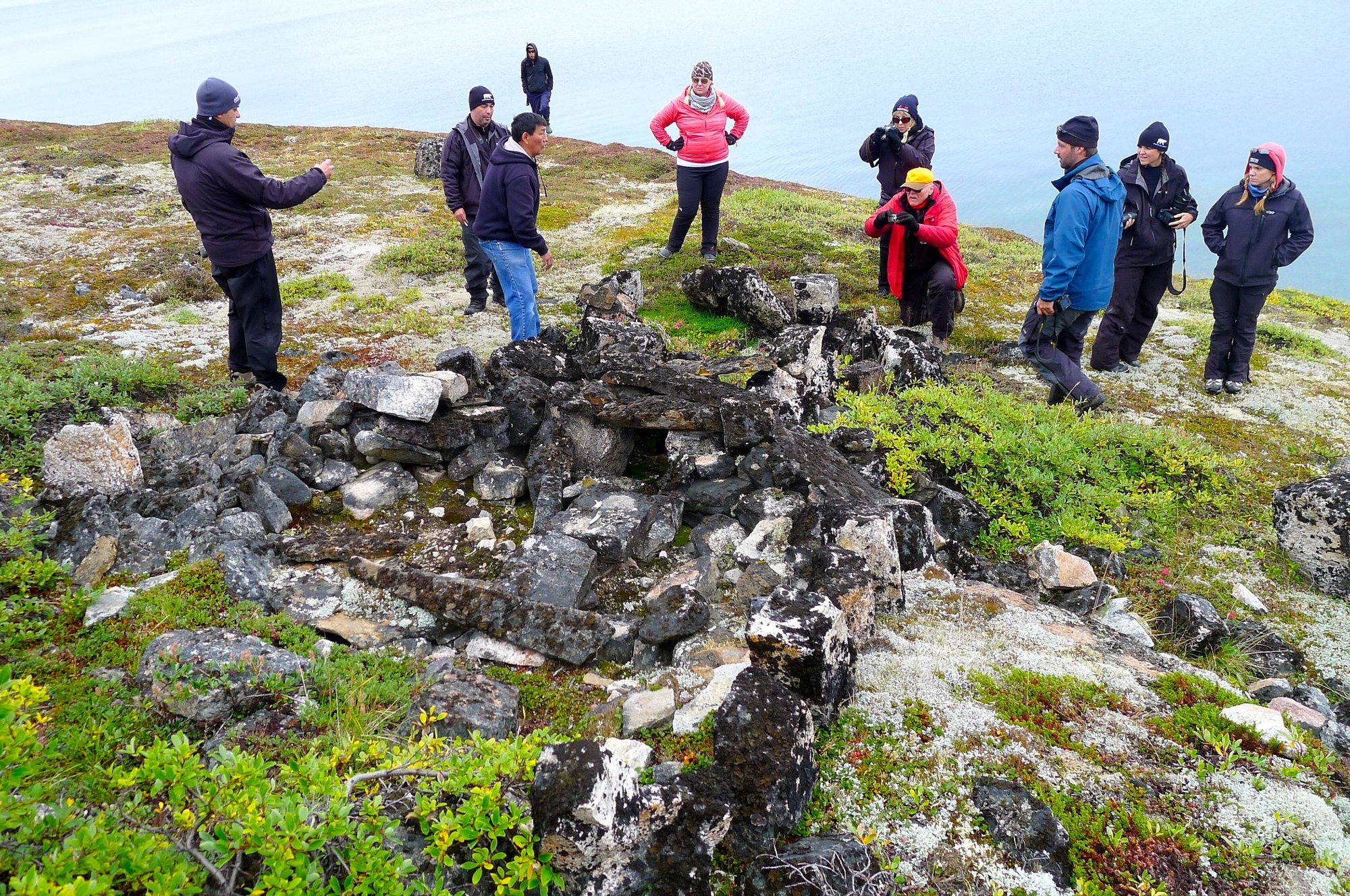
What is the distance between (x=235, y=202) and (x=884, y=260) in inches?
359

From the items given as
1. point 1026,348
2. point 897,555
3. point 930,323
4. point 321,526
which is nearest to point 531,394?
point 321,526

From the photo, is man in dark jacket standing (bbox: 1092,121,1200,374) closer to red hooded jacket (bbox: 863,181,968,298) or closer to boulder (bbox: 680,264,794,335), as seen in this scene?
red hooded jacket (bbox: 863,181,968,298)

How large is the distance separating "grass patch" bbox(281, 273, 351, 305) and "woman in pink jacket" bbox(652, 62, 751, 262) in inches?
253

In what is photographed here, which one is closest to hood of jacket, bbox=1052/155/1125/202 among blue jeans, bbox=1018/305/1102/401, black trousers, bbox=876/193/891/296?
blue jeans, bbox=1018/305/1102/401

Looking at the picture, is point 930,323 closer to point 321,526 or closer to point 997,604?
point 997,604

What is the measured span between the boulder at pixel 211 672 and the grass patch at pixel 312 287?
382 inches

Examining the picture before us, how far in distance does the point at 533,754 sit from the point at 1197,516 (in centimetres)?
662

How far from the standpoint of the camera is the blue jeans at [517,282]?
8.48m

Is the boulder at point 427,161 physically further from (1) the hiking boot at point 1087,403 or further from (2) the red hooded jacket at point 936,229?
(1) the hiking boot at point 1087,403

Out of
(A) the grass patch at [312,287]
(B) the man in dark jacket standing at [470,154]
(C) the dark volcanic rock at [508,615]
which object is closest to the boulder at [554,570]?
(C) the dark volcanic rock at [508,615]

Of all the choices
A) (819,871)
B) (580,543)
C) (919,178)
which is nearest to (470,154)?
(919,178)

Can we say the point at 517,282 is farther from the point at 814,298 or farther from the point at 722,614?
the point at 722,614

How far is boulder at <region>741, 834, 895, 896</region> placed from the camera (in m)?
2.91

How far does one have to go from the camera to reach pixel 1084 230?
24.9 ft
